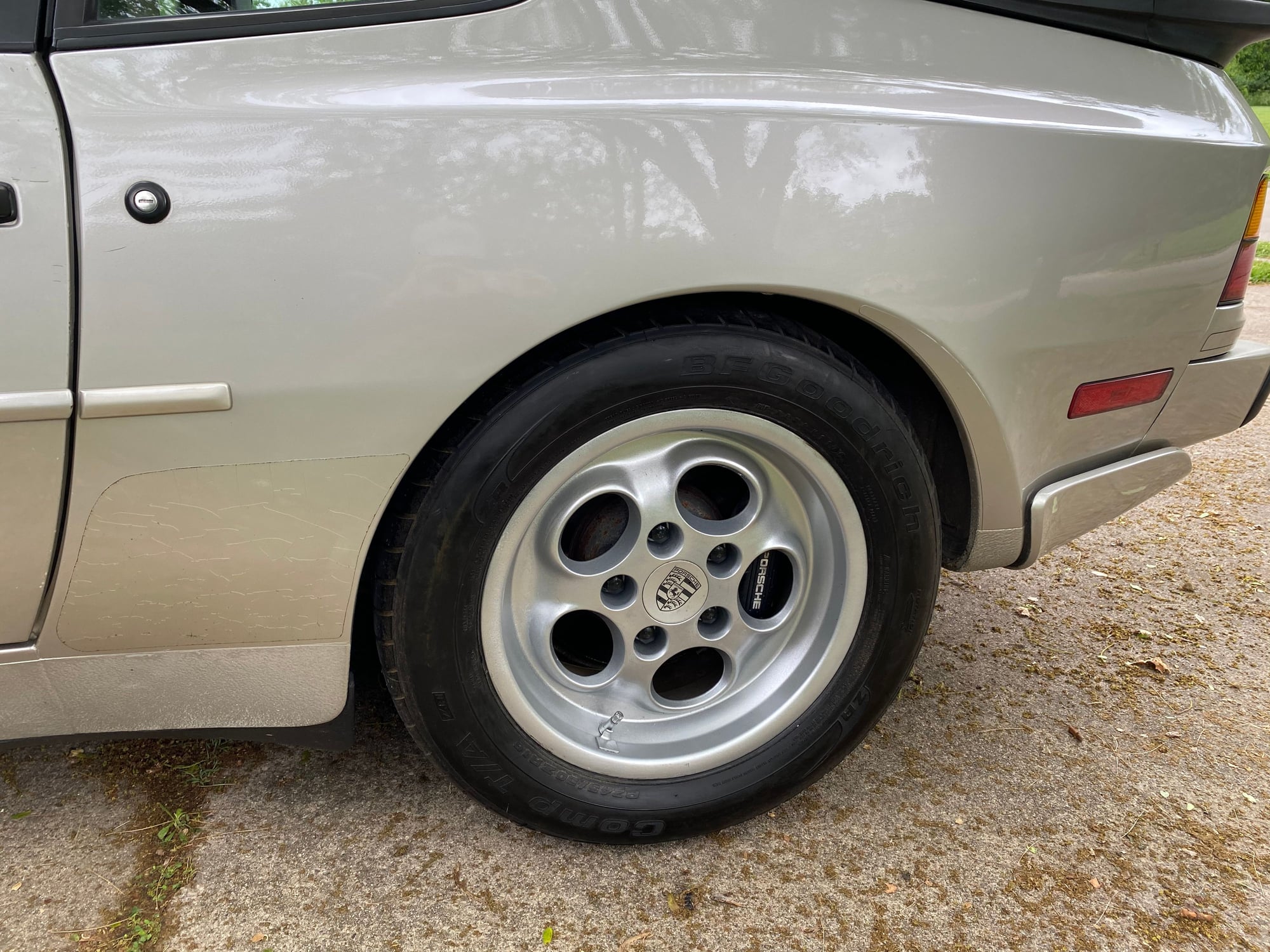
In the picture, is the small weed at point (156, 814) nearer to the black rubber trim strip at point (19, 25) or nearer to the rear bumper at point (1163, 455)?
the black rubber trim strip at point (19, 25)

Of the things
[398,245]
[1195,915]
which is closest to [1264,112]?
[1195,915]

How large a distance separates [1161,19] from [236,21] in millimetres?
1523

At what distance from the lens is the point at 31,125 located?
1101mm

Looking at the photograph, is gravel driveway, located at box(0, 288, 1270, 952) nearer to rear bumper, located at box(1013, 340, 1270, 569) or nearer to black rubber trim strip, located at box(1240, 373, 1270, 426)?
rear bumper, located at box(1013, 340, 1270, 569)

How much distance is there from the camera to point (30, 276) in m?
1.11

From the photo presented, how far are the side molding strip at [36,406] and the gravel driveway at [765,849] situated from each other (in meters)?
0.87

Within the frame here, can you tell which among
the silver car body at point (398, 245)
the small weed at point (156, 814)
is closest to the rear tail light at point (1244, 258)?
the silver car body at point (398, 245)

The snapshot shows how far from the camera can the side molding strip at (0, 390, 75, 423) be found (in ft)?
3.77

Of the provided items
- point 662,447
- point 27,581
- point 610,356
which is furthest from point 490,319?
point 27,581

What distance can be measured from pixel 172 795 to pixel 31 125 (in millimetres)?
1249

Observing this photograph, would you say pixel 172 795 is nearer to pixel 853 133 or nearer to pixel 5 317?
pixel 5 317

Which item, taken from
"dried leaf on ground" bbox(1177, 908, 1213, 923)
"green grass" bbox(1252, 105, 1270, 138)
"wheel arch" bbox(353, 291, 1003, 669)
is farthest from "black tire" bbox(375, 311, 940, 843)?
"green grass" bbox(1252, 105, 1270, 138)

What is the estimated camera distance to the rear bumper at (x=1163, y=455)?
5.63 ft

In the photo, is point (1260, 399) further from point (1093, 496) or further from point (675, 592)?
point (675, 592)
